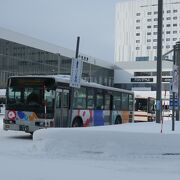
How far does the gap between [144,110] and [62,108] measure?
23.4 meters

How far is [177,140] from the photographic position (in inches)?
521

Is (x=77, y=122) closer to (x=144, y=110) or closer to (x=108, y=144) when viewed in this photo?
(x=108, y=144)

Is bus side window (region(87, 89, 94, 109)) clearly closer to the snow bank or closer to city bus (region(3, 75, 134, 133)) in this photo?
city bus (region(3, 75, 134, 133))

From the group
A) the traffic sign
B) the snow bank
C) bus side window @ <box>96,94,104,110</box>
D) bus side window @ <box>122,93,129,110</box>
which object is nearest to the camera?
the snow bank

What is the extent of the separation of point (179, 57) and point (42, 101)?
11597mm

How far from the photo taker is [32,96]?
19.1 metres

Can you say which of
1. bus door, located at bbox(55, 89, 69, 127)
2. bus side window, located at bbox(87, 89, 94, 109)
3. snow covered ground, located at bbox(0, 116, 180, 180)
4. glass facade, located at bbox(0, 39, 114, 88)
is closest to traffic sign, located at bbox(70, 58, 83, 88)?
bus door, located at bbox(55, 89, 69, 127)

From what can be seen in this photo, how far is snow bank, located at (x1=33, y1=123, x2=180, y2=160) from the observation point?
509 inches

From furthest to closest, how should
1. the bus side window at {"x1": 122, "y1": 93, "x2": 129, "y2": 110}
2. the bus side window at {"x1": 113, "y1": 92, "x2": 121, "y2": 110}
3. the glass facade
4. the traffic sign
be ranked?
the glass facade
the bus side window at {"x1": 122, "y1": 93, "x2": 129, "y2": 110}
the bus side window at {"x1": 113, "y1": 92, "x2": 121, "y2": 110}
the traffic sign

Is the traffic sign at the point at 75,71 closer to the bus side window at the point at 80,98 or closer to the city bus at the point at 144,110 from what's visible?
the bus side window at the point at 80,98

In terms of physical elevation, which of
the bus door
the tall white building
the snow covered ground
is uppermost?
the tall white building

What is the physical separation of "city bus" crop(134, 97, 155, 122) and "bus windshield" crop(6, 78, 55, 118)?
22550 mm

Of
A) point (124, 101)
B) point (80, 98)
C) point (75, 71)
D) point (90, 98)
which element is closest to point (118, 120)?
point (124, 101)

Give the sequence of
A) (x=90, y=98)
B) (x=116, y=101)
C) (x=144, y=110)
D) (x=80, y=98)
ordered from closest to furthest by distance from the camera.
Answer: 1. (x=80, y=98)
2. (x=90, y=98)
3. (x=116, y=101)
4. (x=144, y=110)
